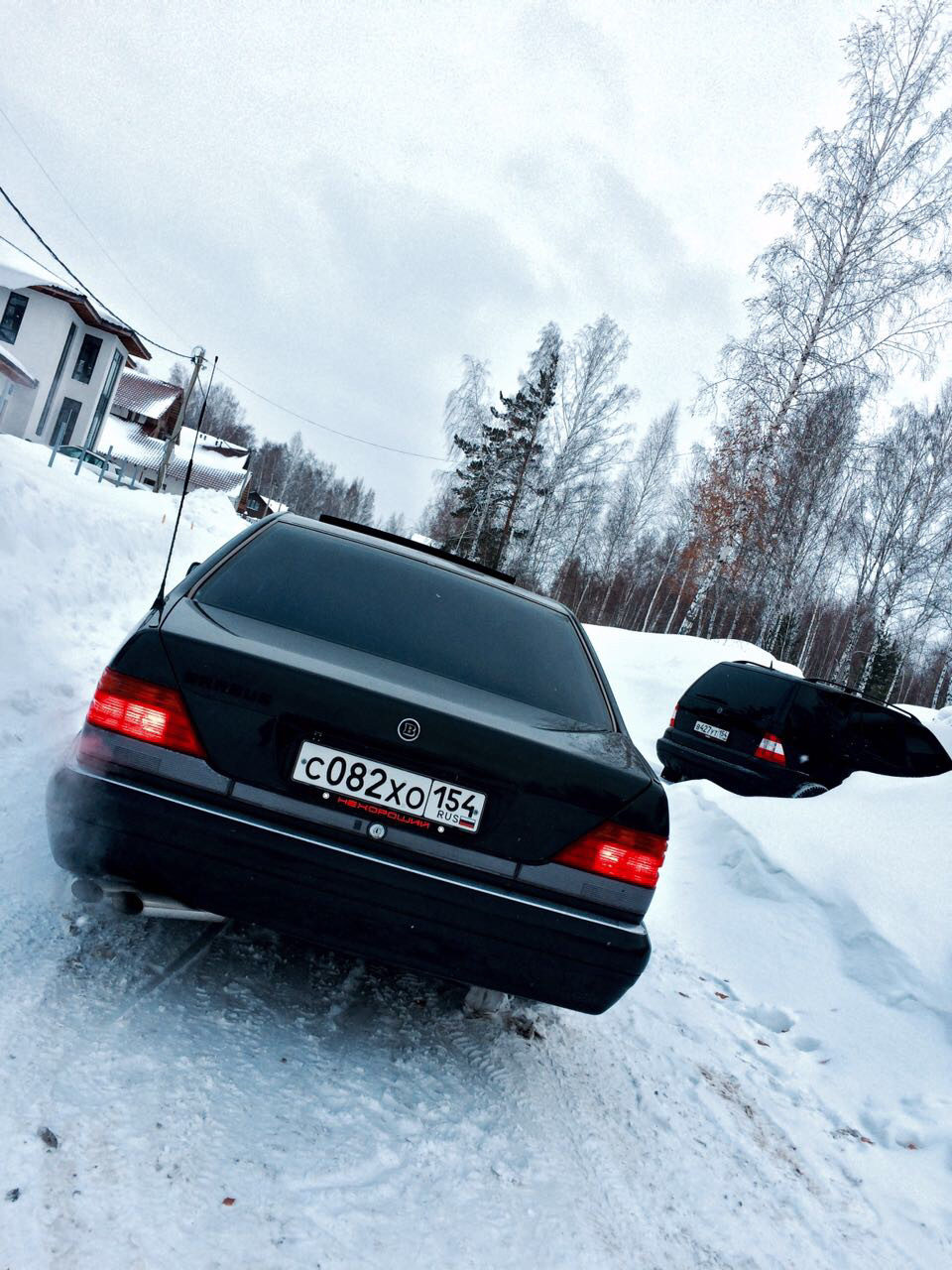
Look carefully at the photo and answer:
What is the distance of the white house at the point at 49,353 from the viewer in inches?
1258

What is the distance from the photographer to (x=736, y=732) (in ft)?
22.4

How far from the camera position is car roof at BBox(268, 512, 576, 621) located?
307 cm

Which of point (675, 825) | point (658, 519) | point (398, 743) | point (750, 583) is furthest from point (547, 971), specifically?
point (658, 519)

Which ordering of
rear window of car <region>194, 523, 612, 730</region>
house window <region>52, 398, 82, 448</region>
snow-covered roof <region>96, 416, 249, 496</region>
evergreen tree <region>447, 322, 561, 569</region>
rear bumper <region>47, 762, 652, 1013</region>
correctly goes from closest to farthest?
rear bumper <region>47, 762, 652, 1013</region> < rear window of car <region>194, 523, 612, 730</region> < evergreen tree <region>447, 322, 561, 569</region> < house window <region>52, 398, 82, 448</region> < snow-covered roof <region>96, 416, 249, 496</region>

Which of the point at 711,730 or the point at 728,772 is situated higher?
the point at 711,730

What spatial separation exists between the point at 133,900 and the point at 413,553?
1661 mm

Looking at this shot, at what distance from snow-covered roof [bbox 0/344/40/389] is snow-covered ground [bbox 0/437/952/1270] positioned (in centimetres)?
3038

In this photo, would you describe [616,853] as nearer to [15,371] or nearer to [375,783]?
[375,783]

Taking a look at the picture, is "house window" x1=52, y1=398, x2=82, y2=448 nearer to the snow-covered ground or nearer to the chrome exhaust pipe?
the snow-covered ground

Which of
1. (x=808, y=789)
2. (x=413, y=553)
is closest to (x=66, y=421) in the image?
(x=808, y=789)

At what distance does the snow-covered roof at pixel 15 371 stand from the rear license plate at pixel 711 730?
99.1 feet

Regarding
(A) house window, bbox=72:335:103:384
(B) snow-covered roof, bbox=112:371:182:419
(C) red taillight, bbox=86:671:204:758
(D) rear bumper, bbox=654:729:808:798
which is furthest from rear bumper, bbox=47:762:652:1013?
(B) snow-covered roof, bbox=112:371:182:419

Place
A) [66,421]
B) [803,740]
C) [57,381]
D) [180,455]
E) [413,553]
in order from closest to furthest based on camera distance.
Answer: [413,553]
[803,740]
[57,381]
[66,421]
[180,455]

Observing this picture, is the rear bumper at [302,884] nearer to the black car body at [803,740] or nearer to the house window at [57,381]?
the black car body at [803,740]
